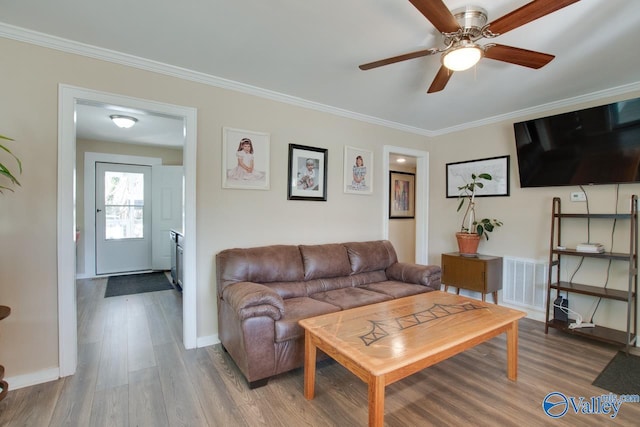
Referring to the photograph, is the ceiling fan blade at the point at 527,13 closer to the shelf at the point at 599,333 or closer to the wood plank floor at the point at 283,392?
the wood plank floor at the point at 283,392

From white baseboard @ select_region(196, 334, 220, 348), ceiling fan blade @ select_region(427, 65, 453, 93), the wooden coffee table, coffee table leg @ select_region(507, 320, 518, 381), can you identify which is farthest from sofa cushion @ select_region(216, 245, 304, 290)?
ceiling fan blade @ select_region(427, 65, 453, 93)

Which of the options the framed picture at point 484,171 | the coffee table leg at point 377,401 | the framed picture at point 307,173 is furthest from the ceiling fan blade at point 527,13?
the framed picture at point 484,171

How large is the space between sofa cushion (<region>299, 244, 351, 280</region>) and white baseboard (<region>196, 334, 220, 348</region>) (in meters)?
0.99

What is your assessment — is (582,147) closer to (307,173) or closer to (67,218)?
(307,173)

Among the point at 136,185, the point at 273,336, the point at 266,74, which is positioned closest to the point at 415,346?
the point at 273,336

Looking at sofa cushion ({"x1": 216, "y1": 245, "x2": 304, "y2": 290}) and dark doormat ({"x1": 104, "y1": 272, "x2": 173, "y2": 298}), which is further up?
sofa cushion ({"x1": 216, "y1": 245, "x2": 304, "y2": 290})

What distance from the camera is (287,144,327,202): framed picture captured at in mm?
3238

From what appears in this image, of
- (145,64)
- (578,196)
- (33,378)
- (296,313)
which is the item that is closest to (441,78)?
(296,313)

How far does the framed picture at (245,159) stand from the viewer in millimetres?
2838

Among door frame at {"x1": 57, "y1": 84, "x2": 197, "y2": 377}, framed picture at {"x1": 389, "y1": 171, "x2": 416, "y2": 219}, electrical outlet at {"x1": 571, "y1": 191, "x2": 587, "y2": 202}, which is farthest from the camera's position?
framed picture at {"x1": 389, "y1": 171, "x2": 416, "y2": 219}

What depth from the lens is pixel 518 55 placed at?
1887mm

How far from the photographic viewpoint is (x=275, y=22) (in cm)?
192

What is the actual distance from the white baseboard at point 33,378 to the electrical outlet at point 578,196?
16.0ft

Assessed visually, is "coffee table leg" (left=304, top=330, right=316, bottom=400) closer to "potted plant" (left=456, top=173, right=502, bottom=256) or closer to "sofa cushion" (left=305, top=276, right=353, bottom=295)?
"sofa cushion" (left=305, top=276, right=353, bottom=295)
